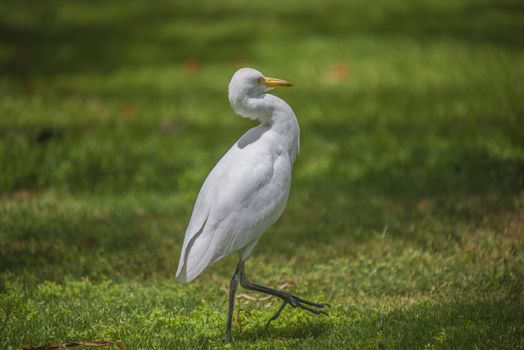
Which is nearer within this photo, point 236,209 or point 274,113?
A: point 236,209

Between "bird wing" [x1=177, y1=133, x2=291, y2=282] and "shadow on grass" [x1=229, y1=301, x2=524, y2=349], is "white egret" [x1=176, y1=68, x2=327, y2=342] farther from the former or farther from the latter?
"shadow on grass" [x1=229, y1=301, x2=524, y2=349]

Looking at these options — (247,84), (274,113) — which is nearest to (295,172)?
(274,113)

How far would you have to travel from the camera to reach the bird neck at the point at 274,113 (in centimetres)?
437

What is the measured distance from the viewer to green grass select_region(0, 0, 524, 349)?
4.62 m

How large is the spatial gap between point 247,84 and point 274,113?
24 centimetres

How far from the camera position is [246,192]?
4223 mm

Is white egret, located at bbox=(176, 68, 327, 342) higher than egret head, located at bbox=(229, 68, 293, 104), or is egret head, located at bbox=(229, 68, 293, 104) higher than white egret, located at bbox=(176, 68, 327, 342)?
egret head, located at bbox=(229, 68, 293, 104)

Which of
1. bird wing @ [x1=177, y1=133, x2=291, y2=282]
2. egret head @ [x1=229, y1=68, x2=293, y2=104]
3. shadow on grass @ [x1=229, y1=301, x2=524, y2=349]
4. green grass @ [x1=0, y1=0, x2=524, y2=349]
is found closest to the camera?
shadow on grass @ [x1=229, y1=301, x2=524, y2=349]

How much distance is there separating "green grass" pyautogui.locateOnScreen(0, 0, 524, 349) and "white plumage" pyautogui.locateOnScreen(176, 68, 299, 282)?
54 cm

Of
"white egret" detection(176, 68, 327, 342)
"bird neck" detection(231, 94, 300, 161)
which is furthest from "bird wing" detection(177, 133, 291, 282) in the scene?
"bird neck" detection(231, 94, 300, 161)

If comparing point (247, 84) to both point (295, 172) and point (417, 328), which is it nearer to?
point (417, 328)

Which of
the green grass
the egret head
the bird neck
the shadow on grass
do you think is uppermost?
the egret head

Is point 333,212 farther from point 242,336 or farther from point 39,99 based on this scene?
point 39,99

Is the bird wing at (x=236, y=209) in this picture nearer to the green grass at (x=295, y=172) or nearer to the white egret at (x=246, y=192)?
the white egret at (x=246, y=192)
